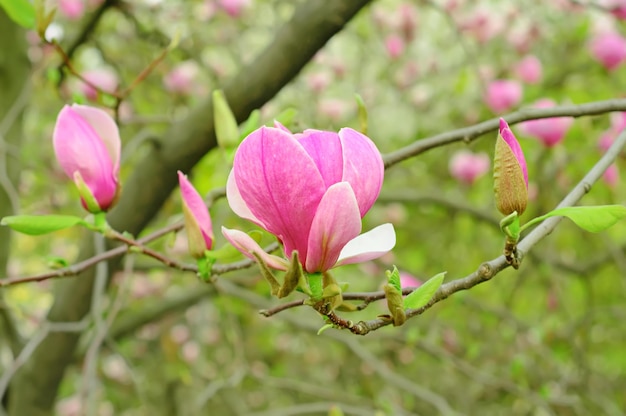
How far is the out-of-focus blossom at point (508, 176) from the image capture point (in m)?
0.47

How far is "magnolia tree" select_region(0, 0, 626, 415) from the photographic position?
0.49 m

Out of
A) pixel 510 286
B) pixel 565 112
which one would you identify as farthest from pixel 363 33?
pixel 565 112

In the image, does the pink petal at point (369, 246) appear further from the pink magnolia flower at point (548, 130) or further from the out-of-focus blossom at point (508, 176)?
the pink magnolia flower at point (548, 130)

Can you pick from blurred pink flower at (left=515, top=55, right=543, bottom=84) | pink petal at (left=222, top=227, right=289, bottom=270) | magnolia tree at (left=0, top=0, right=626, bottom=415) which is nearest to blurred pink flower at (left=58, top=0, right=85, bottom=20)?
magnolia tree at (left=0, top=0, right=626, bottom=415)

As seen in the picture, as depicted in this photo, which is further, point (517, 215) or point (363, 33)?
point (363, 33)

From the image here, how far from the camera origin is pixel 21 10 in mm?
843

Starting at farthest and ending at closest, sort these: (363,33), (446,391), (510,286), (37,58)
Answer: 1. (363,33)
2. (37,58)
3. (510,286)
4. (446,391)

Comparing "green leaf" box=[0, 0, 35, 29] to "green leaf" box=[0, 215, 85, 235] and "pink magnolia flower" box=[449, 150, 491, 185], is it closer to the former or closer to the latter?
"green leaf" box=[0, 215, 85, 235]

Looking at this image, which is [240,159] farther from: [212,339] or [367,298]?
[212,339]

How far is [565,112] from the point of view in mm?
672

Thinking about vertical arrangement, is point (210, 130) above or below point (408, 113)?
above

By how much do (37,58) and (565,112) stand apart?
241 centimetres

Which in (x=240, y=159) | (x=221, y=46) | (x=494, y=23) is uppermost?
(x=240, y=159)

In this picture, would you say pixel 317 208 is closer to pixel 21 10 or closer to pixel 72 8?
pixel 21 10
